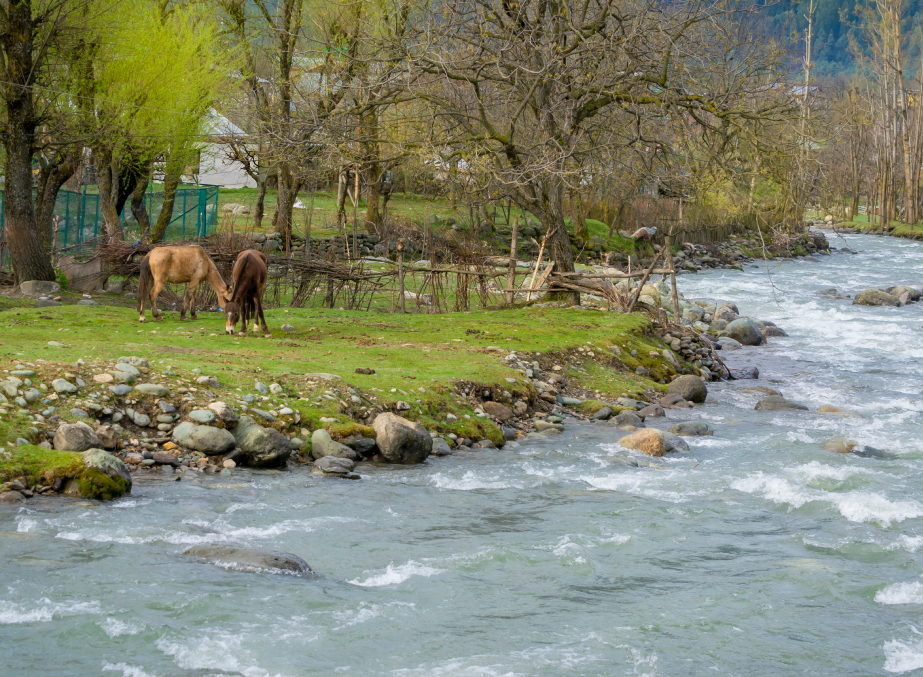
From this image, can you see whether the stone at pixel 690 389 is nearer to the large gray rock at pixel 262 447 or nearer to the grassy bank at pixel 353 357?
the grassy bank at pixel 353 357

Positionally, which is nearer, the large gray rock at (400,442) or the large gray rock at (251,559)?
the large gray rock at (251,559)

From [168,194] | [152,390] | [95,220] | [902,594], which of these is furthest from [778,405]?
[95,220]

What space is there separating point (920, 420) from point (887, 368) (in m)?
5.03

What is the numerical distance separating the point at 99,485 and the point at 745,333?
16712 millimetres

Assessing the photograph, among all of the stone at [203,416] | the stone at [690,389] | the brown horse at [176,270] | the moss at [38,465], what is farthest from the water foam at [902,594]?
the brown horse at [176,270]

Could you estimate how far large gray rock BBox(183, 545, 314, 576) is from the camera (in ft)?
21.6

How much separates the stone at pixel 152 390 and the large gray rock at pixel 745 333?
15083 mm

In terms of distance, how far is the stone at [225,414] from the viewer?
9664mm

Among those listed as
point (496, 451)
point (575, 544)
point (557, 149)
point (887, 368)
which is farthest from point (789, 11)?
point (575, 544)

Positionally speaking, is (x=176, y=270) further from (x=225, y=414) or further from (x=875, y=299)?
(x=875, y=299)

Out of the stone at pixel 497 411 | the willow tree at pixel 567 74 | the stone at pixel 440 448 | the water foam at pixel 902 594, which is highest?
the willow tree at pixel 567 74

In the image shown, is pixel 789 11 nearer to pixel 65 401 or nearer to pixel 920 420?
pixel 920 420

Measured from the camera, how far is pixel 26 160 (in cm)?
1941

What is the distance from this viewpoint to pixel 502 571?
22.6 ft
